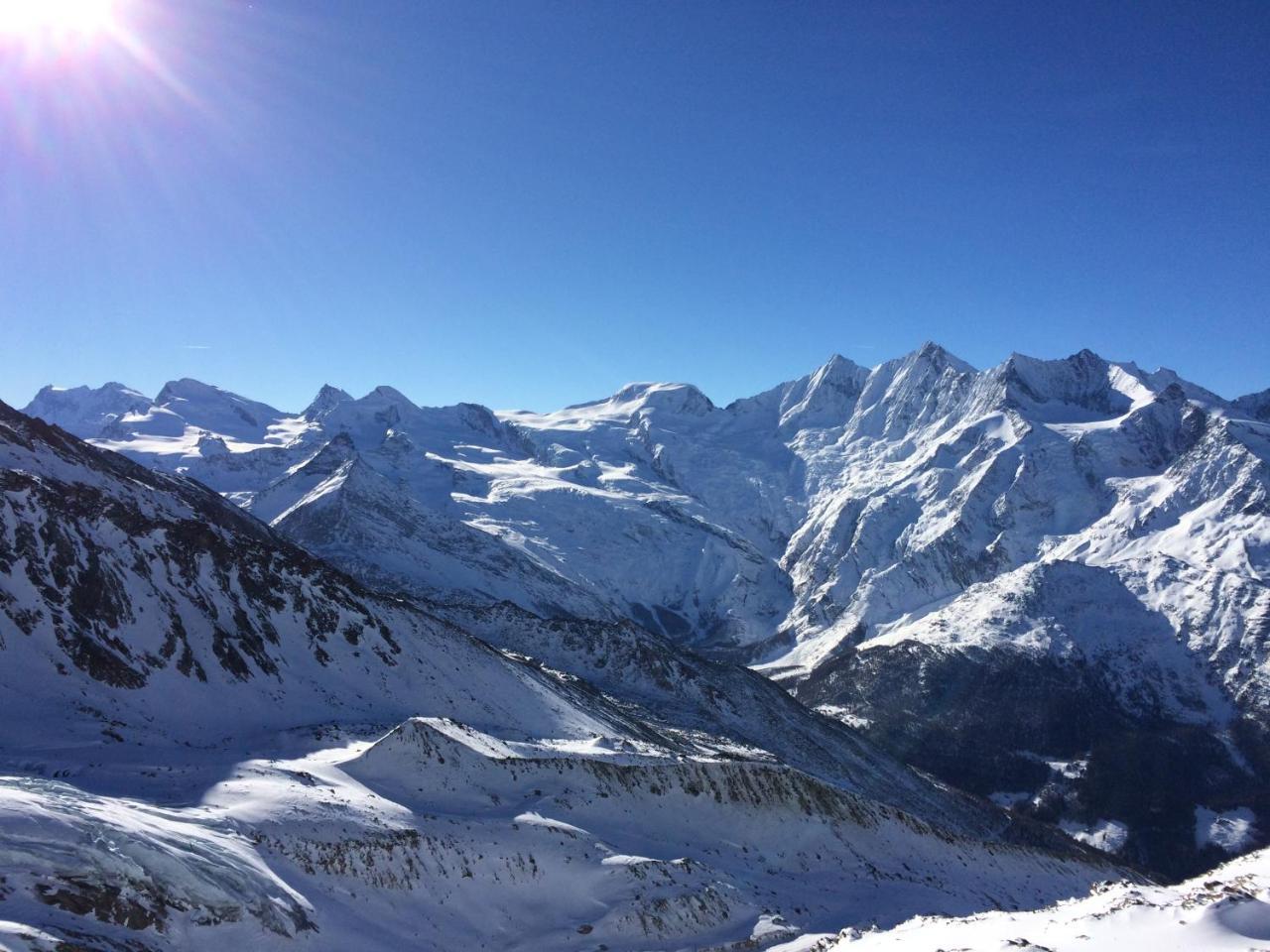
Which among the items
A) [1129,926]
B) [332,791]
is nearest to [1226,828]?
[1129,926]

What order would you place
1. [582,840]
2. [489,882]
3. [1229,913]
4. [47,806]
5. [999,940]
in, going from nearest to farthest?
[1229,913] < [999,940] < [47,806] < [489,882] < [582,840]

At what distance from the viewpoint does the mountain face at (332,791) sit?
30.2 m

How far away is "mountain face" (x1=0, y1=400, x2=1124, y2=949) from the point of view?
30250mm

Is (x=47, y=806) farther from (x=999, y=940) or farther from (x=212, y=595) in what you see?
(x=212, y=595)

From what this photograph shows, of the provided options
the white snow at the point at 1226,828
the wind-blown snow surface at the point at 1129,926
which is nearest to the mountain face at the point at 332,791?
the wind-blown snow surface at the point at 1129,926

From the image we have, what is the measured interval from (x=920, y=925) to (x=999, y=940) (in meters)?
10.3

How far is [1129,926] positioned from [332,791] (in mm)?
36399

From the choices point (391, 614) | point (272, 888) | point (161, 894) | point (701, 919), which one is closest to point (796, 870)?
point (701, 919)

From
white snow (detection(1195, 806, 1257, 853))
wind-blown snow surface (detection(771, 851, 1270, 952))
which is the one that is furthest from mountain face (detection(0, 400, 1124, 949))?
white snow (detection(1195, 806, 1257, 853))

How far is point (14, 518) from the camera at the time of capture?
5828 cm

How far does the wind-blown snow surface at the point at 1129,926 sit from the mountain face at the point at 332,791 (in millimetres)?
13924

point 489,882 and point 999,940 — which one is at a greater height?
point 999,940

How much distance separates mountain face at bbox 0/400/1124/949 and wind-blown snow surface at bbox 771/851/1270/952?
45.7ft

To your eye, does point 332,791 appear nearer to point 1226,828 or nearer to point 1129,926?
point 1129,926
